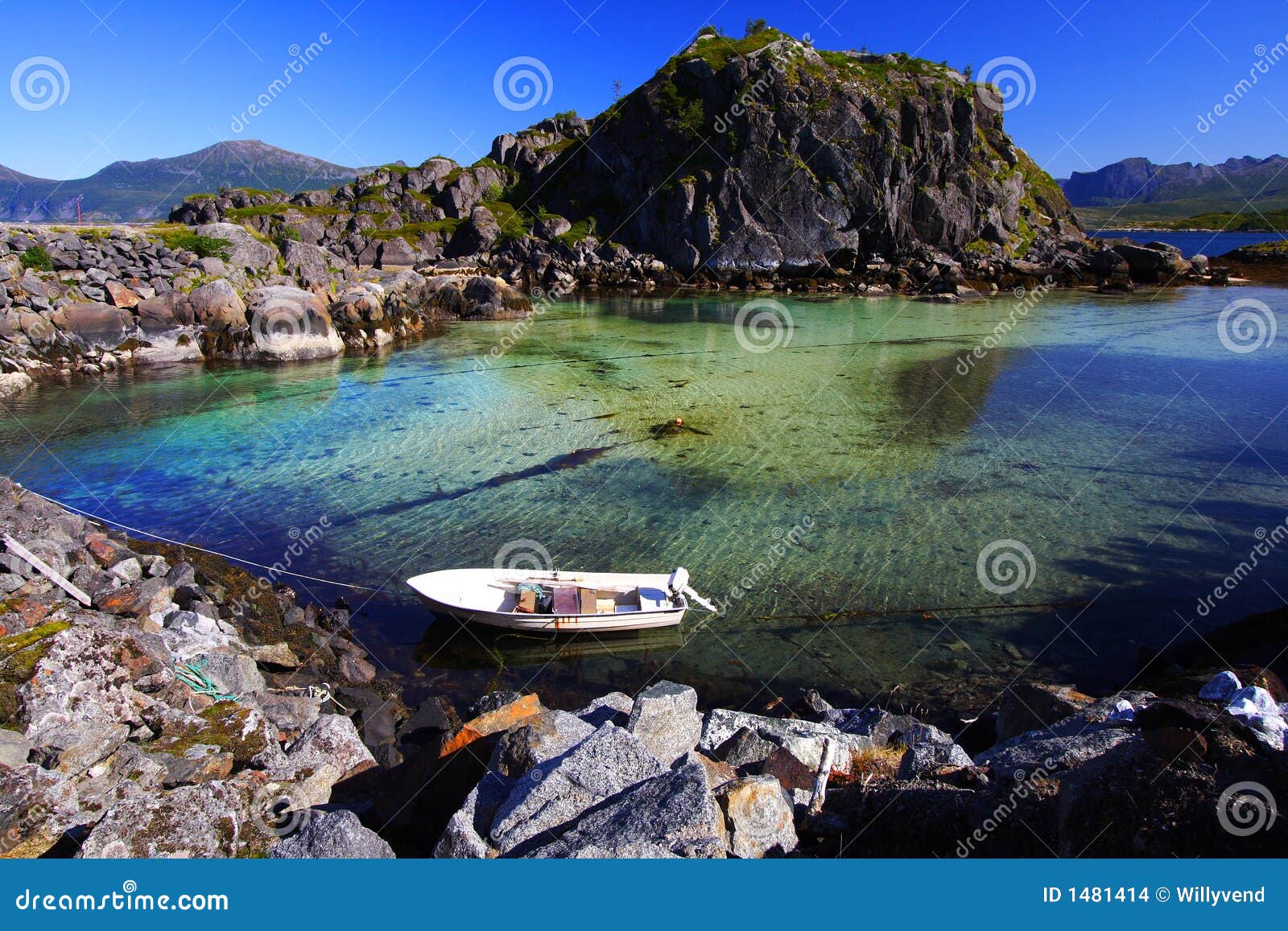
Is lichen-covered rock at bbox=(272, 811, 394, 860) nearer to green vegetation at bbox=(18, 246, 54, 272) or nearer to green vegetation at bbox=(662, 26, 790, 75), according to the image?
green vegetation at bbox=(18, 246, 54, 272)

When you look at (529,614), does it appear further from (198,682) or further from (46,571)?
(46,571)

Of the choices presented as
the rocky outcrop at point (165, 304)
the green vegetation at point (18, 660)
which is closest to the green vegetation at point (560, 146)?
the rocky outcrop at point (165, 304)

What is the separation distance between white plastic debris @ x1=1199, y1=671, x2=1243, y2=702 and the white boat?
277 inches

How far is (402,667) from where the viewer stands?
459 inches

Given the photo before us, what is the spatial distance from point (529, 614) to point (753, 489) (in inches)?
312

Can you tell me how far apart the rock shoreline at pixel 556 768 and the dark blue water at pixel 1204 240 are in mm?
124135

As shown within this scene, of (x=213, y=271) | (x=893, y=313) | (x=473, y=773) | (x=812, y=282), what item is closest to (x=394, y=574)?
(x=473, y=773)

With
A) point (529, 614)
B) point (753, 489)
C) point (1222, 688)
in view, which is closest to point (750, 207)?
point (753, 489)

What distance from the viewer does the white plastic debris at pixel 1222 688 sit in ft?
26.5

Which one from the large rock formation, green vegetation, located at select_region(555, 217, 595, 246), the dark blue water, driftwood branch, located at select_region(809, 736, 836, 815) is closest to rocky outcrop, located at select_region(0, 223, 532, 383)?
driftwood branch, located at select_region(809, 736, 836, 815)

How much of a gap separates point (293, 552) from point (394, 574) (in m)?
2.70

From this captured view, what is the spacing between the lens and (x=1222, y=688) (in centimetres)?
827

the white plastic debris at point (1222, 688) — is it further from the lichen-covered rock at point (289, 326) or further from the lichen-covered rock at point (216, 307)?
the lichen-covered rock at point (216, 307)

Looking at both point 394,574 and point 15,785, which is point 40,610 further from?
point 394,574
